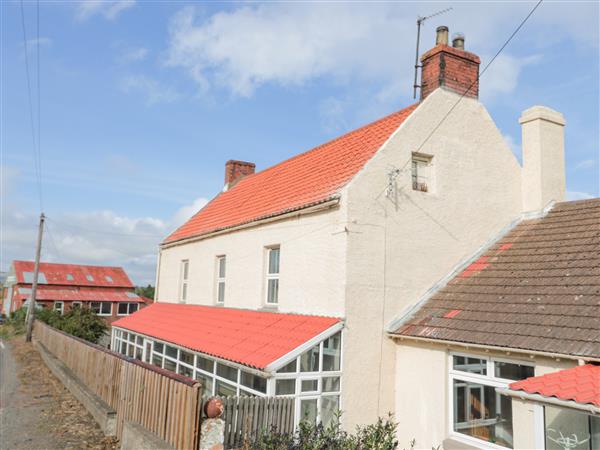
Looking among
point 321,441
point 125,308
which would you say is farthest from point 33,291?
point 321,441

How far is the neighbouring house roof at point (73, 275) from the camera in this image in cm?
5438

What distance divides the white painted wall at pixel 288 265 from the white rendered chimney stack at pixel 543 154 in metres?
6.19

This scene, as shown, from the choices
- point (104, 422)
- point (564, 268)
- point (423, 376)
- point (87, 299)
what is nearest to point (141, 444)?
point (104, 422)

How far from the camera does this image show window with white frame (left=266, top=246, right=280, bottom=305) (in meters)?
13.4

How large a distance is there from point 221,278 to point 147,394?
7.41m

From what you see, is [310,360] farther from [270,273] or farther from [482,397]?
[270,273]

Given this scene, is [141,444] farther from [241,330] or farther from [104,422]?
[241,330]

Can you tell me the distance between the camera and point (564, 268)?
9.68m

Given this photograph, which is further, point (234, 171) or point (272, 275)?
point (234, 171)

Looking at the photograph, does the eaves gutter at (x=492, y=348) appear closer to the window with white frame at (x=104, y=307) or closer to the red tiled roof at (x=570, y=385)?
the red tiled roof at (x=570, y=385)

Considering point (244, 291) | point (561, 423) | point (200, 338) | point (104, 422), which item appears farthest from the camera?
point (244, 291)

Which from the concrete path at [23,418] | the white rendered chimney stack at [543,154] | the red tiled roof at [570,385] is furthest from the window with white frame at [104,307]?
the red tiled roof at [570,385]

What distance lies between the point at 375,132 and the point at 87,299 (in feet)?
153

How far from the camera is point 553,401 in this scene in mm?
6809
